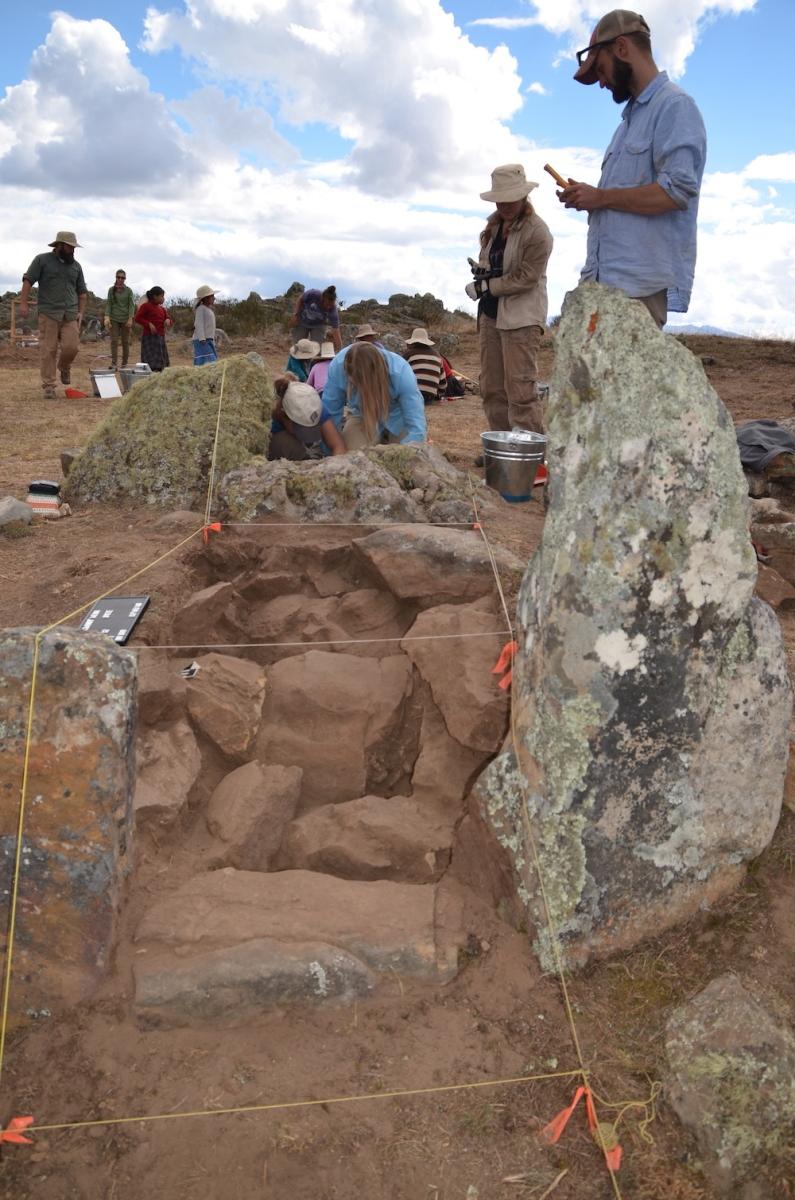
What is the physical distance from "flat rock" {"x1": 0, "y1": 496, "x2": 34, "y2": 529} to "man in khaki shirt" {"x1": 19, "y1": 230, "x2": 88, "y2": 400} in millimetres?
5938

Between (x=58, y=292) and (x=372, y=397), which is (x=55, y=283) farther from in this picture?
(x=372, y=397)

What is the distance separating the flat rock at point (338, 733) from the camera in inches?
144

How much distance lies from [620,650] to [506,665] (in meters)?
0.65

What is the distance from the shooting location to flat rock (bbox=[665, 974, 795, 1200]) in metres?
2.24

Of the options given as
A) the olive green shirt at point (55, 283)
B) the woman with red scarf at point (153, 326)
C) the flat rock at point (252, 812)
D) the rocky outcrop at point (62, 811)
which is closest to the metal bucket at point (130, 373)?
the woman with red scarf at point (153, 326)

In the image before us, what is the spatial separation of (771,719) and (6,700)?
228 cm

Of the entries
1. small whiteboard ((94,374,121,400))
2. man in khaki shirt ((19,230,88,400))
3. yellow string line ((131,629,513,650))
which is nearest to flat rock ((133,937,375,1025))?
yellow string line ((131,629,513,650))

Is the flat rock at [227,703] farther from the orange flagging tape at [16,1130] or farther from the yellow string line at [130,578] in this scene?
the orange flagging tape at [16,1130]

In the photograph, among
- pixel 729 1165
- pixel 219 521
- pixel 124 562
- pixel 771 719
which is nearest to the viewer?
pixel 729 1165

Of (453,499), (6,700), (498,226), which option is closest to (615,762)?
(6,700)

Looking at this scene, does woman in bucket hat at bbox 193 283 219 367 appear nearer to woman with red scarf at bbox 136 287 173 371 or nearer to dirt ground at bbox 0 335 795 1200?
woman with red scarf at bbox 136 287 173 371

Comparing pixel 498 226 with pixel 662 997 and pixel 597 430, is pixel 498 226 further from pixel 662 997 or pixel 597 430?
pixel 662 997

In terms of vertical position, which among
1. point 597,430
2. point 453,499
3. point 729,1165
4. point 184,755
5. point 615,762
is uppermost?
point 597,430

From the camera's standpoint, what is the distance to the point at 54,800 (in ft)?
9.05
